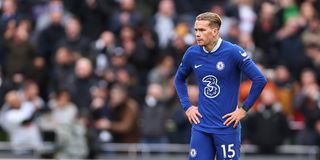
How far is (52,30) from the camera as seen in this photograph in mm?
18391

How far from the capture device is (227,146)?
1048cm

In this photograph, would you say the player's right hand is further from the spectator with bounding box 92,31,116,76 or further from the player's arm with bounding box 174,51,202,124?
the spectator with bounding box 92,31,116,76

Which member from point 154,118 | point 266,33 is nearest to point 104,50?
point 154,118

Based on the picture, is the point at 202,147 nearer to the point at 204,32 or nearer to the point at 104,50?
the point at 204,32

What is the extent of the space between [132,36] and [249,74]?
319 inches

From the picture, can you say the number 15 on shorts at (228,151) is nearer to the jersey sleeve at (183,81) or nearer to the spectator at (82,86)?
the jersey sleeve at (183,81)

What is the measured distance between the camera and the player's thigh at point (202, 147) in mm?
10484

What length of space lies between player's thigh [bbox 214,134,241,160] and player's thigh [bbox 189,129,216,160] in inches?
2.8

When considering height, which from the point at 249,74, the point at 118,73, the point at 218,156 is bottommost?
the point at 218,156

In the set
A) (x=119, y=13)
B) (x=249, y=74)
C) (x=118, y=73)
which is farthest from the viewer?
(x=119, y=13)

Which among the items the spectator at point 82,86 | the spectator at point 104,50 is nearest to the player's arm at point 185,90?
the spectator at point 82,86

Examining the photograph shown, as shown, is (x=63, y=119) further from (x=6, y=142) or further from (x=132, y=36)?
(x=132, y=36)

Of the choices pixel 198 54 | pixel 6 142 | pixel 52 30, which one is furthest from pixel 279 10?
pixel 198 54

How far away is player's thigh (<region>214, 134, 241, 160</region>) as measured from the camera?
10477mm
